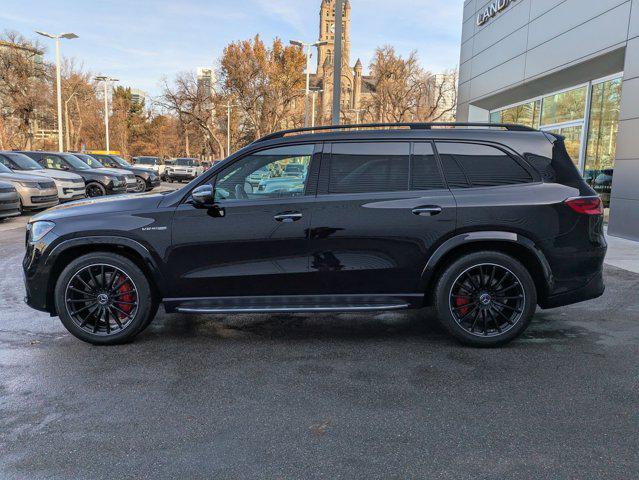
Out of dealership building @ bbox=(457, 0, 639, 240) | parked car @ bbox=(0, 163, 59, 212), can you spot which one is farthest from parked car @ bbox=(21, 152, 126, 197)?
dealership building @ bbox=(457, 0, 639, 240)

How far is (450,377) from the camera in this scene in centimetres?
381

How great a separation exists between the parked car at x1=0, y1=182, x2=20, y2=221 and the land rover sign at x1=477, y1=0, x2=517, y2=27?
598 inches

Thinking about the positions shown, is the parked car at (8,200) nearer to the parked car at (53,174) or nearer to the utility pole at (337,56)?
the parked car at (53,174)

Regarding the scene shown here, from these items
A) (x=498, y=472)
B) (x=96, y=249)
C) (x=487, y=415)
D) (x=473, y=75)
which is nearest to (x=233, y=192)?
(x=96, y=249)

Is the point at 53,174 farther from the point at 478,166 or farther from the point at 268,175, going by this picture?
the point at 478,166

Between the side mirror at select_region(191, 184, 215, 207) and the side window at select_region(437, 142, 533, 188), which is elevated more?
the side window at select_region(437, 142, 533, 188)

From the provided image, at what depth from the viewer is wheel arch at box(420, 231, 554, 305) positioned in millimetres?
4277

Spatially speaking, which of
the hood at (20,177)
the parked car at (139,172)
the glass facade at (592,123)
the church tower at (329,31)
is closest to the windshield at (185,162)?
the parked car at (139,172)

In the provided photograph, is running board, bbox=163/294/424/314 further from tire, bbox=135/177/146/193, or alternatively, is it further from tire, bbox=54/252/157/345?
tire, bbox=135/177/146/193

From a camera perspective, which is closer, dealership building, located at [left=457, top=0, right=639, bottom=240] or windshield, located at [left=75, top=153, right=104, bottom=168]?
dealership building, located at [left=457, top=0, right=639, bottom=240]

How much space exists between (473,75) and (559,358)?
57.6 ft

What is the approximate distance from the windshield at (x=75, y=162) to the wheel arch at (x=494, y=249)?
17333 millimetres

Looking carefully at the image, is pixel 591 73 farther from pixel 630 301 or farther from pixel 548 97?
pixel 630 301

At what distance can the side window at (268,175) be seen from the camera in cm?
441
